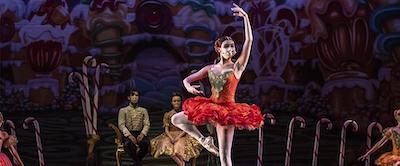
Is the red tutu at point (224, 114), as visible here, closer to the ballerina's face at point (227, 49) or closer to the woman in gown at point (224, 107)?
the woman in gown at point (224, 107)

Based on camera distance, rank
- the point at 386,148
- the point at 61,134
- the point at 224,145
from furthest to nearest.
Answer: the point at 61,134
the point at 386,148
the point at 224,145

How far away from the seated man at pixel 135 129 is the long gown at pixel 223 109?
127cm

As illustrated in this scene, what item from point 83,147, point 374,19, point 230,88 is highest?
point 374,19

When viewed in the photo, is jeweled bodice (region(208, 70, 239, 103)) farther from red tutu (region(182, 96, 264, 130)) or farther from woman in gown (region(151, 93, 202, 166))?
woman in gown (region(151, 93, 202, 166))

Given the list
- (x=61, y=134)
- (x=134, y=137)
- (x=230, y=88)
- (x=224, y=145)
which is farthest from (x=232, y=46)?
(x=61, y=134)

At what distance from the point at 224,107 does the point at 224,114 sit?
0.30 ft

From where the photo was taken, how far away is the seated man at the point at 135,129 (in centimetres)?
586

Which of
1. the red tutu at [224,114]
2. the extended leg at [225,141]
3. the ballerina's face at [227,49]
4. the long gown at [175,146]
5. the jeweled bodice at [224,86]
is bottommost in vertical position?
the long gown at [175,146]

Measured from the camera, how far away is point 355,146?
761 cm

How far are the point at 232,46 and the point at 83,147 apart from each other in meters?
3.51

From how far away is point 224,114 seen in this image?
4523 mm

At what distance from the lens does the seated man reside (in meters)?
5.86

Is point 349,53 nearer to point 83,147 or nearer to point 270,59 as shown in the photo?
point 270,59

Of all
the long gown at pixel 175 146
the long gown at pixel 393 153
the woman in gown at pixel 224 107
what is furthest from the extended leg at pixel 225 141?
the long gown at pixel 393 153
